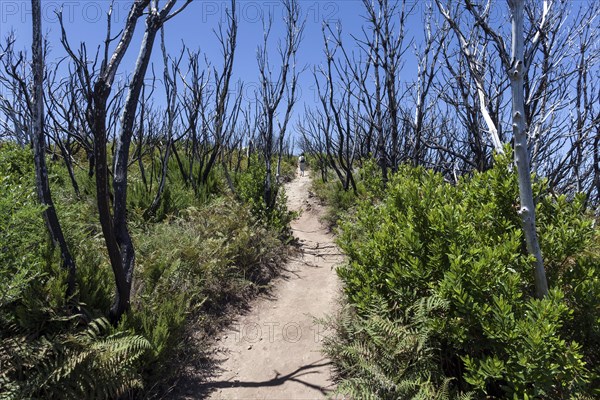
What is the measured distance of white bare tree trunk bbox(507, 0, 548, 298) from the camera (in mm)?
1826

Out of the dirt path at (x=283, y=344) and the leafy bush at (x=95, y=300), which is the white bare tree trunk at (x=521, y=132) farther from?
the leafy bush at (x=95, y=300)

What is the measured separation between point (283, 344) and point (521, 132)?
2.88 m

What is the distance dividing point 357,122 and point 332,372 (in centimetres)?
772

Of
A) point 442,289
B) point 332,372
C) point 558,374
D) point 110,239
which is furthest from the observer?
point 332,372

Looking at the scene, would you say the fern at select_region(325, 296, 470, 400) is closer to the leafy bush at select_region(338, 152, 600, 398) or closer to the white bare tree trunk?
→ the leafy bush at select_region(338, 152, 600, 398)

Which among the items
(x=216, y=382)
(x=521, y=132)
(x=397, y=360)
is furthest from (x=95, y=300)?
(x=521, y=132)

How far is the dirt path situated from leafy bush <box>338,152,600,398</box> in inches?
16.3

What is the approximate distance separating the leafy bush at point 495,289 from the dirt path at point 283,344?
0.41m

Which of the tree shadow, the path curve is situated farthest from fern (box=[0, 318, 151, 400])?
the path curve

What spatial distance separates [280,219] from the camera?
6.54 metres

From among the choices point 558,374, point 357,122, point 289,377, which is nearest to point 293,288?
point 289,377

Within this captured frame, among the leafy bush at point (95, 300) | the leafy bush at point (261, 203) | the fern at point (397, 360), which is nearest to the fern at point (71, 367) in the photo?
the leafy bush at point (95, 300)

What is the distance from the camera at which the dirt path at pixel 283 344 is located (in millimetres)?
2863

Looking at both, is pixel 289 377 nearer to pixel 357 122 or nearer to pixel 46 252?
pixel 46 252
